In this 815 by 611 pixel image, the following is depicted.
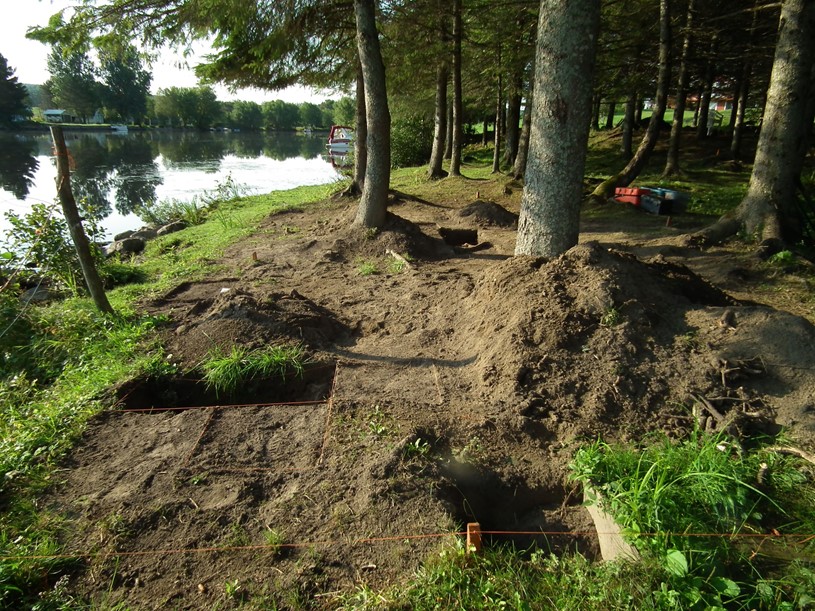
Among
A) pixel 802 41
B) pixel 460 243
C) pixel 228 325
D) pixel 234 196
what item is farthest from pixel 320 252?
pixel 234 196

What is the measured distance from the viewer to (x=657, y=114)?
453 inches

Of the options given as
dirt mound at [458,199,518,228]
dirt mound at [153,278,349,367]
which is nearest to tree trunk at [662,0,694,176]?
dirt mound at [458,199,518,228]

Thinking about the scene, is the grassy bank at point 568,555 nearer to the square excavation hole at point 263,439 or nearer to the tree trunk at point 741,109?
the square excavation hole at point 263,439

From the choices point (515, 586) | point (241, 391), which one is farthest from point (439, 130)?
point (515, 586)

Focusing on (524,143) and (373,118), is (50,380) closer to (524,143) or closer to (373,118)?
(373,118)

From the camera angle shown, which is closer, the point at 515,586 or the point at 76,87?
the point at 515,586

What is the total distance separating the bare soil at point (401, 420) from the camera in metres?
2.70

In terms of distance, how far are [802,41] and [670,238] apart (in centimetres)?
319

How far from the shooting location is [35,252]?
677 cm

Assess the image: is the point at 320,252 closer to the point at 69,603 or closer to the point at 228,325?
the point at 228,325

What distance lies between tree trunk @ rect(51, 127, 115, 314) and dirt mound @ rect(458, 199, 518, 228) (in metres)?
7.42

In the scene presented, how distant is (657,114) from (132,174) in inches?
1014

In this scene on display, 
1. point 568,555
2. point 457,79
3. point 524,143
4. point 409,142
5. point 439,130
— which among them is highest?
point 457,79

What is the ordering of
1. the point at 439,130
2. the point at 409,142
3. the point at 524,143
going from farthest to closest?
the point at 409,142 < the point at 439,130 < the point at 524,143
